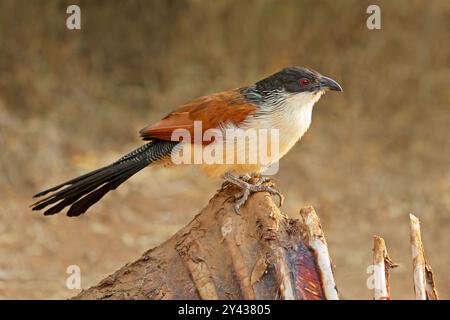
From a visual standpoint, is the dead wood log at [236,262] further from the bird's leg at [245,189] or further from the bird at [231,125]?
the bird at [231,125]

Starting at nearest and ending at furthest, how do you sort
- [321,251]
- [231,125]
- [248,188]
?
[321,251]
[248,188]
[231,125]

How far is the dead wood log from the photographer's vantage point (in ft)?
10.5

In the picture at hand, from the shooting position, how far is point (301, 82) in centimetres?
436

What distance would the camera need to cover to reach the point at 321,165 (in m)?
8.85

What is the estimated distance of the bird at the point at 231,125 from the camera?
13.6 feet

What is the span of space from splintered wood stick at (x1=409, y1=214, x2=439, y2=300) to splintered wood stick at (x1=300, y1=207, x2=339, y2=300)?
406 millimetres

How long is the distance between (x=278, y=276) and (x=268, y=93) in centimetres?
149

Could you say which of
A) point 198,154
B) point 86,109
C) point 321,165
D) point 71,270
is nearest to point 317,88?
point 198,154

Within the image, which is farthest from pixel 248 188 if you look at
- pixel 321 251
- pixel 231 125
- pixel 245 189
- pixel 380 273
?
pixel 380 273

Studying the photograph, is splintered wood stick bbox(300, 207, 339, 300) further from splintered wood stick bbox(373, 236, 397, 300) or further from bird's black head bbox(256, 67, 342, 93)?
bird's black head bbox(256, 67, 342, 93)

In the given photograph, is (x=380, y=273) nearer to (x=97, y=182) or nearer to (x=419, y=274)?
(x=419, y=274)

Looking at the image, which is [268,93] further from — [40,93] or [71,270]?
[40,93]

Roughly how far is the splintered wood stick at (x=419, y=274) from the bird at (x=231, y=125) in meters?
0.86

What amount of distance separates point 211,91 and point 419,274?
19.9 feet
